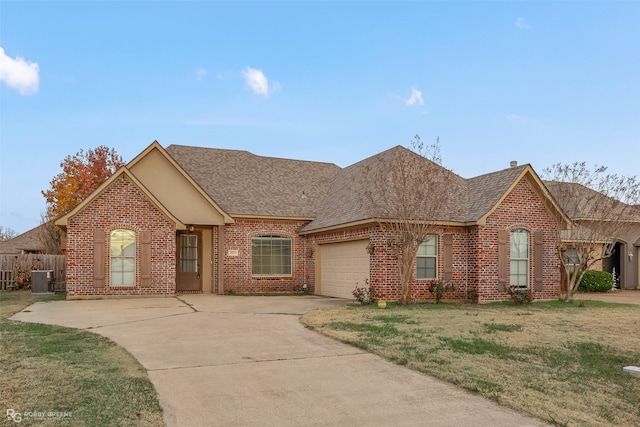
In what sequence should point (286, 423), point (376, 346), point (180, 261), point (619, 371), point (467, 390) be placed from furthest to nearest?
point (180, 261) < point (376, 346) < point (619, 371) < point (467, 390) < point (286, 423)

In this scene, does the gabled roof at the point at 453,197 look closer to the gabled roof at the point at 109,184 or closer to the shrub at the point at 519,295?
the shrub at the point at 519,295

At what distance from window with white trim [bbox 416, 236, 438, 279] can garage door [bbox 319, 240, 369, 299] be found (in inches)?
68.2

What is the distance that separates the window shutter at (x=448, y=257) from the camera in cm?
1755

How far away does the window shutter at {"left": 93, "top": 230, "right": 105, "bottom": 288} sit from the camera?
1836 centimetres

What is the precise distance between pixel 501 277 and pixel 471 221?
222 centimetres

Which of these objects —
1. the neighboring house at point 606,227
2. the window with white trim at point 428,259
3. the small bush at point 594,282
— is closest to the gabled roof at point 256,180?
the window with white trim at point 428,259

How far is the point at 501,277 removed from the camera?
694 inches

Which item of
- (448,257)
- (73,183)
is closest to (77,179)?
(73,183)

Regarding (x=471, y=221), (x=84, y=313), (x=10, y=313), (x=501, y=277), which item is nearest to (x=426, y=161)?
(x=471, y=221)

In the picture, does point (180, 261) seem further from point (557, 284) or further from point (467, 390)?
point (467, 390)

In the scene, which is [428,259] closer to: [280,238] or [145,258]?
[280,238]

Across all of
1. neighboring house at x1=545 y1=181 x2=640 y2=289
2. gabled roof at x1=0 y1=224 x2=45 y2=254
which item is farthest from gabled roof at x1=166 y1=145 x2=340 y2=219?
gabled roof at x1=0 y1=224 x2=45 y2=254

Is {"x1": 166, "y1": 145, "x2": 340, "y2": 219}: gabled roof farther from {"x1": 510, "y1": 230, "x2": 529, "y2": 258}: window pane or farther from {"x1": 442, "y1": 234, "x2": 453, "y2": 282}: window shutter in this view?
{"x1": 510, "y1": 230, "x2": 529, "y2": 258}: window pane

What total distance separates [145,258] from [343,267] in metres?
7.24
